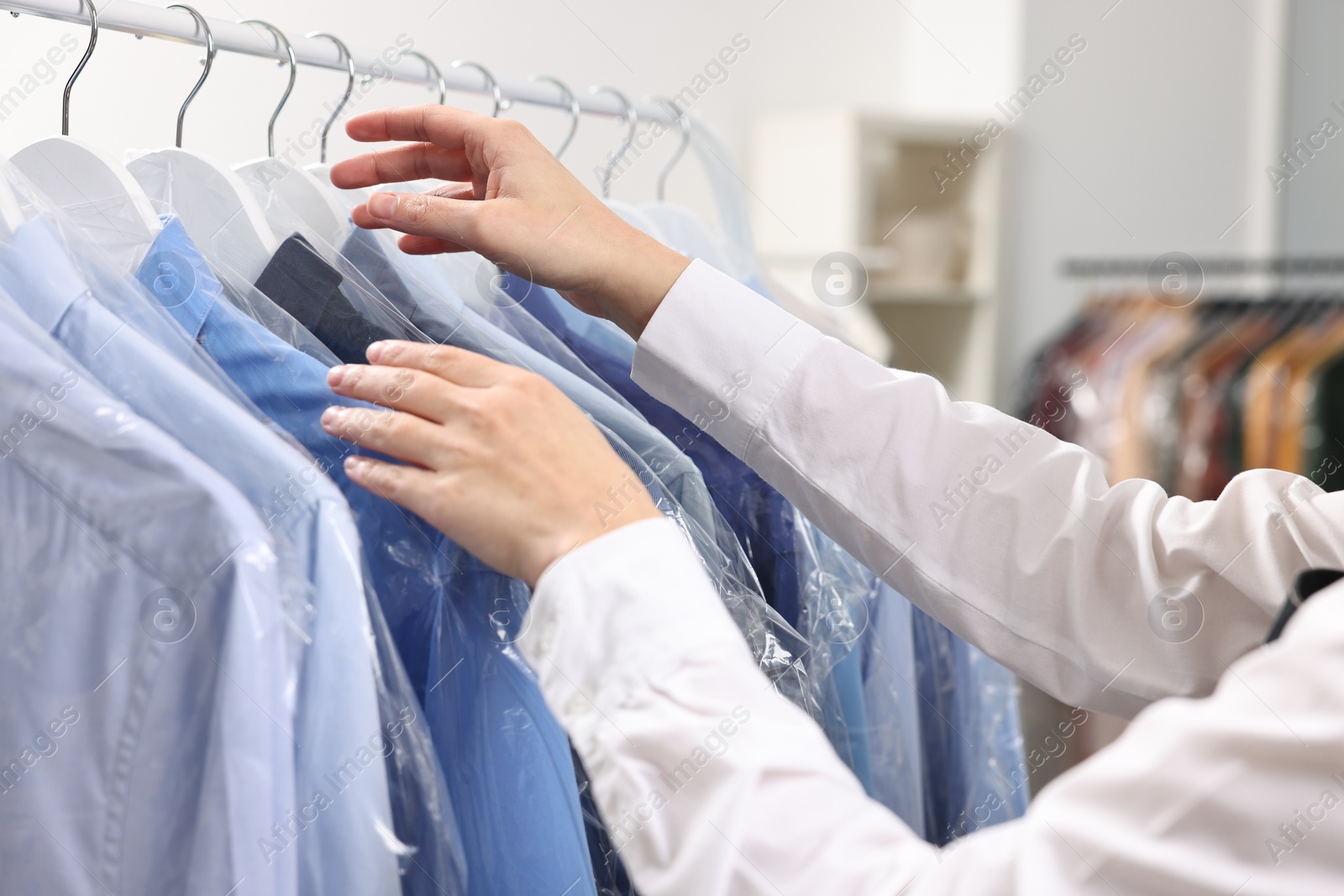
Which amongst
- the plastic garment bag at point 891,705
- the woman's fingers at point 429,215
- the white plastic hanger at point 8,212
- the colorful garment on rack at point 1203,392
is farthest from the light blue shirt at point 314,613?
the colorful garment on rack at point 1203,392

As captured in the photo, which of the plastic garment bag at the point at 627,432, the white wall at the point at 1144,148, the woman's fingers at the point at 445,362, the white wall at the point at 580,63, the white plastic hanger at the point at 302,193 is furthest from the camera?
the white wall at the point at 1144,148

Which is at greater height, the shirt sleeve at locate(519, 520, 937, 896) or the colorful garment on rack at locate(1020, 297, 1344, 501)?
the shirt sleeve at locate(519, 520, 937, 896)

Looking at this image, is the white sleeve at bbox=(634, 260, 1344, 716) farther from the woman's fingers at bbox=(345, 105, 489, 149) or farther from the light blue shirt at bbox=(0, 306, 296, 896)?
the light blue shirt at bbox=(0, 306, 296, 896)

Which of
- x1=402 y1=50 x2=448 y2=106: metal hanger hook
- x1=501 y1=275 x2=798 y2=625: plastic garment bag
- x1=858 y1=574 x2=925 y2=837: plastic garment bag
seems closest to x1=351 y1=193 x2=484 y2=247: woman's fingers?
x1=501 y1=275 x2=798 y2=625: plastic garment bag

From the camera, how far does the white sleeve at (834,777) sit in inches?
15.9

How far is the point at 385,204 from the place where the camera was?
66cm

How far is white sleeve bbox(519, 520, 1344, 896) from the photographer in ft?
1.32

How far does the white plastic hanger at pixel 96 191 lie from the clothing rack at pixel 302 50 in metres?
0.02

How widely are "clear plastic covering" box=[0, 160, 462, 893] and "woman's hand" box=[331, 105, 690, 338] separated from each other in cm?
19

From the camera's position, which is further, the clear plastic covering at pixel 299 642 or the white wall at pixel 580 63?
the white wall at pixel 580 63

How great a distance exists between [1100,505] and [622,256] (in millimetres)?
344

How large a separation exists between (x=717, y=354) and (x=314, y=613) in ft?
1.04

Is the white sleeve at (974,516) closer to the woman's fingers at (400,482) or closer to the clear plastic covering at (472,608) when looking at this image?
the clear plastic covering at (472,608)

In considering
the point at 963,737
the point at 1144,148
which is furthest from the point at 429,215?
the point at 1144,148
